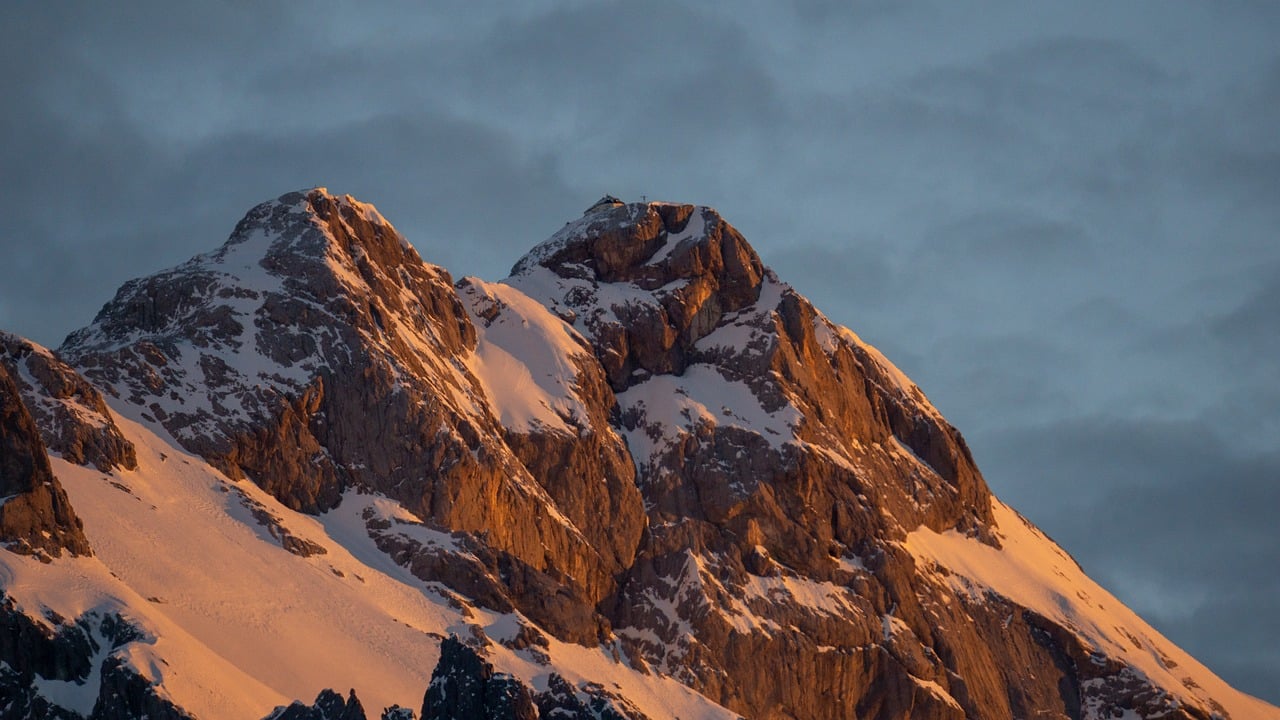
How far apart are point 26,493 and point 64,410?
766 inches

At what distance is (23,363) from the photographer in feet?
605

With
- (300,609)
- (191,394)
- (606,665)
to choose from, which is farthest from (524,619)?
(191,394)

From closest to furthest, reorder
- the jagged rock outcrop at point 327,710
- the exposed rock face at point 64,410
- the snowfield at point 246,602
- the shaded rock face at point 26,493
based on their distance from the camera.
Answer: the jagged rock outcrop at point 327,710 → the snowfield at point 246,602 → the shaded rock face at point 26,493 → the exposed rock face at point 64,410

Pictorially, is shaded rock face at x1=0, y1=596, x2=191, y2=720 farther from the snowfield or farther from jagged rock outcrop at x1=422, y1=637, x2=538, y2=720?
jagged rock outcrop at x1=422, y1=637, x2=538, y2=720

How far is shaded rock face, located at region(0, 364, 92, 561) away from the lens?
533 ft

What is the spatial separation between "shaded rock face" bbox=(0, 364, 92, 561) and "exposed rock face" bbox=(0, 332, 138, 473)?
14672 mm

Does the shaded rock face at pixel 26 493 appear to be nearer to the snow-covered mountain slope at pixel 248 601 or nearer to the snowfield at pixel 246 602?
the snowfield at pixel 246 602

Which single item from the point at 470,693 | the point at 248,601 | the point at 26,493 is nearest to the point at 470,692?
the point at 470,693

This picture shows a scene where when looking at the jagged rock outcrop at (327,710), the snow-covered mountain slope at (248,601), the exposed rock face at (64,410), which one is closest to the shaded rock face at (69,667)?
the snow-covered mountain slope at (248,601)

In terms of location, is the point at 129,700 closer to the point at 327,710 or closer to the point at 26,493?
the point at 327,710

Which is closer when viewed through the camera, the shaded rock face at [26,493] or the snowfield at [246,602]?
the snowfield at [246,602]

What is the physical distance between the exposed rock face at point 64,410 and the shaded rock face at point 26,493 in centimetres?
1467

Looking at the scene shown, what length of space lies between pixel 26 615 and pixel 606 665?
5429 cm

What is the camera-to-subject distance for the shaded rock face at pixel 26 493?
Result: 16250 cm
